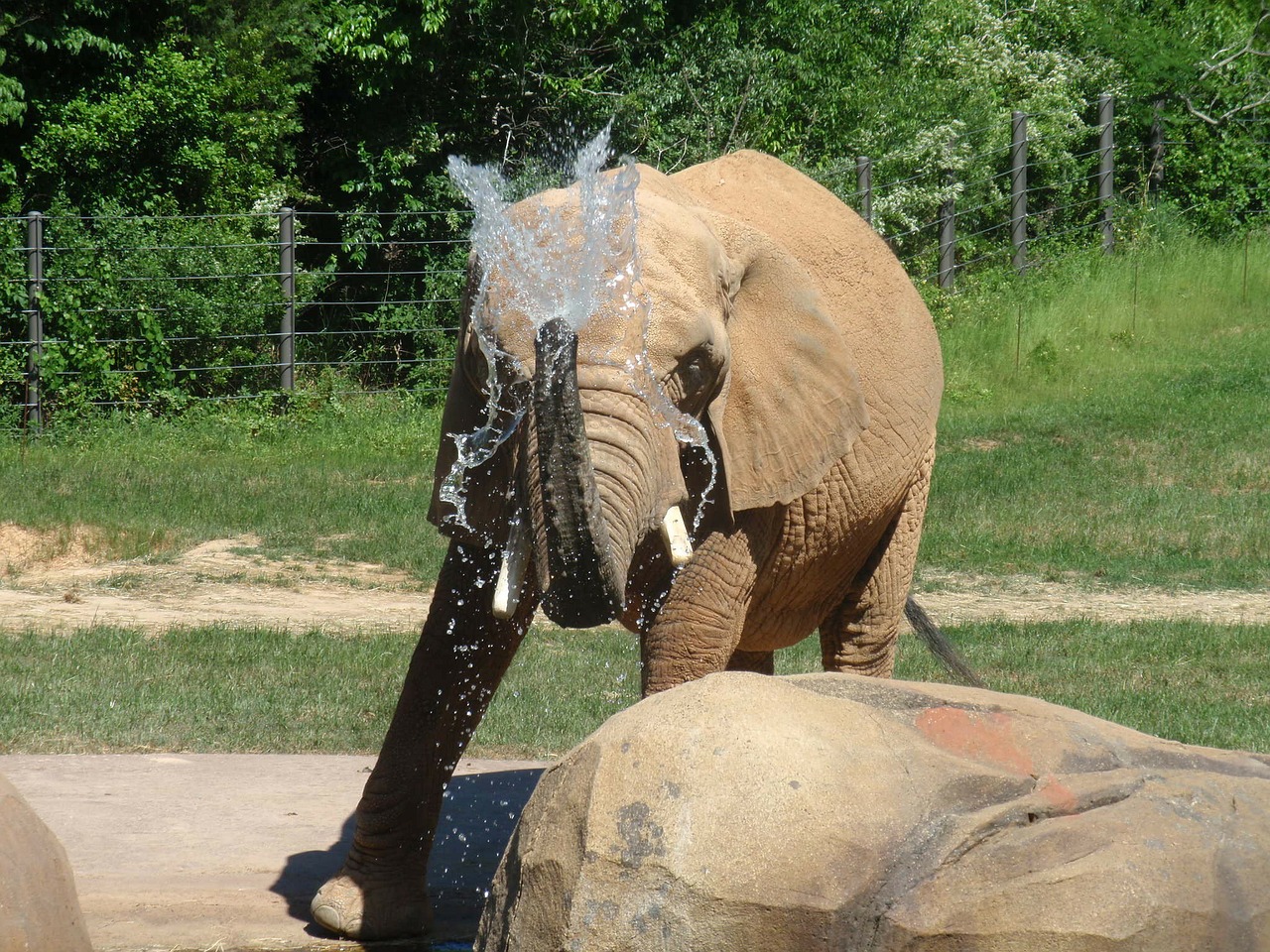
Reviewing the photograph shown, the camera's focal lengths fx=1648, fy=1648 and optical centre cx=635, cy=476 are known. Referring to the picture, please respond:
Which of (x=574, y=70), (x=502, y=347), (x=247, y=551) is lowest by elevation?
(x=247, y=551)

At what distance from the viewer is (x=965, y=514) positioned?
1144 centimetres

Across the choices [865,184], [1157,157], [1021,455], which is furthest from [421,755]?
[1157,157]

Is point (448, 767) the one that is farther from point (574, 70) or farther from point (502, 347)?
point (574, 70)

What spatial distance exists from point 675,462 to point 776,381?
24.8 inches

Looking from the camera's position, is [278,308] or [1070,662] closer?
[1070,662]

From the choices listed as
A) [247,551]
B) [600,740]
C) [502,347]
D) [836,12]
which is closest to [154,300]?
[247,551]

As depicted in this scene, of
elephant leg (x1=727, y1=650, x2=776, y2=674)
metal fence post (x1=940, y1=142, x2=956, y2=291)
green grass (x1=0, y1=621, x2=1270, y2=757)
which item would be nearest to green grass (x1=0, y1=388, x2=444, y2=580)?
green grass (x1=0, y1=621, x2=1270, y2=757)

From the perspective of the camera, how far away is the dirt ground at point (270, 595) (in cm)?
905

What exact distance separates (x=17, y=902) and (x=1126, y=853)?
7.18 feet

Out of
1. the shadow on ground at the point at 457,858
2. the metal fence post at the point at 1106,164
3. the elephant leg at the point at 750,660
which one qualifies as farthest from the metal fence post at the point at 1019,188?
the shadow on ground at the point at 457,858

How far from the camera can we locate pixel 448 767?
4473 millimetres

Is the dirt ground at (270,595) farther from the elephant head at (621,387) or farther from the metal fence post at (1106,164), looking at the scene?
the metal fence post at (1106,164)

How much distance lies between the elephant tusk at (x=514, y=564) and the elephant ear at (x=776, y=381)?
75 cm

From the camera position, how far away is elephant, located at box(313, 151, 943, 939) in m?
3.42
